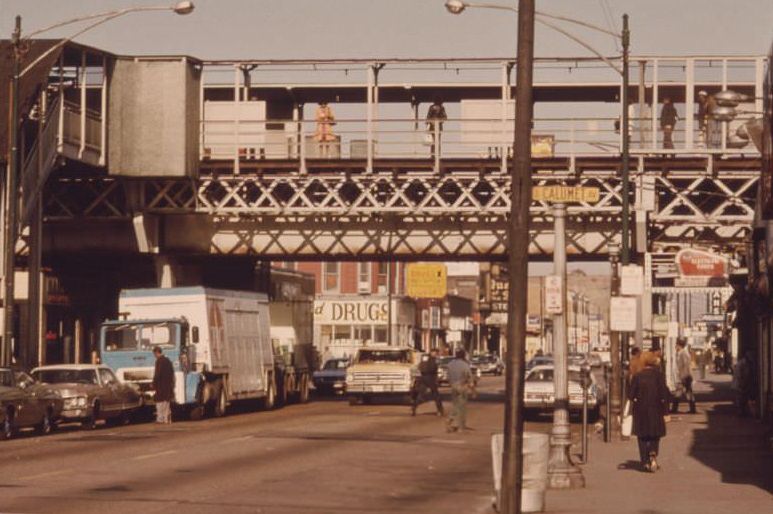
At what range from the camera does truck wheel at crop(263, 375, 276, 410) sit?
5122 cm

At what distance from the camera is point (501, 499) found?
16766 millimetres

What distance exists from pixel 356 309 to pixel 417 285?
369 cm

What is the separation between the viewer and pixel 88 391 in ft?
125

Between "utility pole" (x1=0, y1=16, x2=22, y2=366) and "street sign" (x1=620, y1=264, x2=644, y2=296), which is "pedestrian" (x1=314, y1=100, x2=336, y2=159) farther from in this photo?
"street sign" (x1=620, y1=264, x2=644, y2=296)

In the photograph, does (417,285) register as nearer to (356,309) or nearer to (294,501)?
(356,309)

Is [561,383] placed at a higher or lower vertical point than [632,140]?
lower

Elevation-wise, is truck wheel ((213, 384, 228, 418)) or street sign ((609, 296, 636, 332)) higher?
street sign ((609, 296, 636, 332))

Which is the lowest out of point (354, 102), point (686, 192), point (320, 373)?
point (320, 373)

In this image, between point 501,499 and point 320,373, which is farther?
point 320,373

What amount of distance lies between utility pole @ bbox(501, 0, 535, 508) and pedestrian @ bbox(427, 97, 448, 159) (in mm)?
33188

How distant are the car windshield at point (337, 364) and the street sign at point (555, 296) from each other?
45055mm

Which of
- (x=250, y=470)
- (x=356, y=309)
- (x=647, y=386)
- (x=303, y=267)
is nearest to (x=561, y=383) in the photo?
(x=647, y=386)

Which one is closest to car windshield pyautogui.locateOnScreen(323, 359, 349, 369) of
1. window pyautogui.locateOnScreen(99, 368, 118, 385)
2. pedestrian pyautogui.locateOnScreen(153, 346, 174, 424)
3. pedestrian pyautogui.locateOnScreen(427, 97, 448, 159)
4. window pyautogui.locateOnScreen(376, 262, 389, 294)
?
pedestrian pyautogui.locateOnScreen(427, 97, 448, 159)

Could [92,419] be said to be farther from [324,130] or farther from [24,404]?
[324,130]
